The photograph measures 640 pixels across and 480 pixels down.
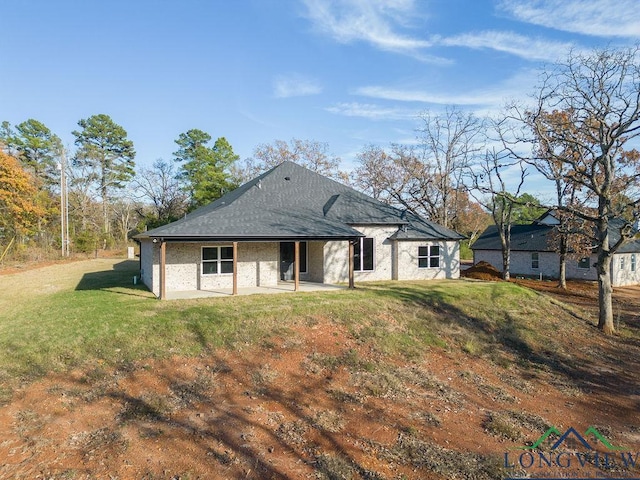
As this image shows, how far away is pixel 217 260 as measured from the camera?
1612 centimetres

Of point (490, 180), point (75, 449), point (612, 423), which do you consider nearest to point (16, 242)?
point (75, 449)

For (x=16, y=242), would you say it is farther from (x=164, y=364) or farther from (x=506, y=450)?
(x=506, y=450)

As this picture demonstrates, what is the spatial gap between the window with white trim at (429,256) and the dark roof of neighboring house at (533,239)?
1026 cm

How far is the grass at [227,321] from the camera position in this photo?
32.7 feet

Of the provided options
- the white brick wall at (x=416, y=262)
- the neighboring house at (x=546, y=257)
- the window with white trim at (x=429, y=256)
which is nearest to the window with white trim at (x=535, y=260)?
the neighboring house at (x=546, y=257)

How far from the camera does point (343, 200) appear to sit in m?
21.0

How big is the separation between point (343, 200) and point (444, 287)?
7130 millimetres

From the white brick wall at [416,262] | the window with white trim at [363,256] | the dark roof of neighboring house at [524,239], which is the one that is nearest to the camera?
the window with white trim at [363,256]

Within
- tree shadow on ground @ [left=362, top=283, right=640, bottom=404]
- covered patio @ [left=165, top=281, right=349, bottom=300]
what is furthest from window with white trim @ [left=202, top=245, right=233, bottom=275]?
tree shadow on ground @ [left=362, top=283, right=640, bottom=404]

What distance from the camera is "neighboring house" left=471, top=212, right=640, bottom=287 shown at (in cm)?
2748

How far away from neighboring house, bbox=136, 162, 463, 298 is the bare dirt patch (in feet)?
17.5

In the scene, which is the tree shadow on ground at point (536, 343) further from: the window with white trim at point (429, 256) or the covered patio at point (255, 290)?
the window with white trim at point (429, 256)

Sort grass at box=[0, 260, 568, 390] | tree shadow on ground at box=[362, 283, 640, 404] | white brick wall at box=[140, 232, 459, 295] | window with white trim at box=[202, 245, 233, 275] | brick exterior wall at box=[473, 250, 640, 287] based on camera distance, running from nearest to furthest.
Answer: grass at box=[0, 260, 568, 390] → tree shadow on ground at box=[362, 283, 640, 404] → white brick wall at box=[140, 232, 459, 295] → window with white trim at box=[202, 245, 233, 275] → brick exterior wall at box=[473, 250, 640, 287]

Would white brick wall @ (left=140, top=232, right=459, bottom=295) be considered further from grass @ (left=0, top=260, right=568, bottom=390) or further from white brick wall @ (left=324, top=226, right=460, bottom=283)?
grass @ (left=0, top=260, right=568, bottom=390)
